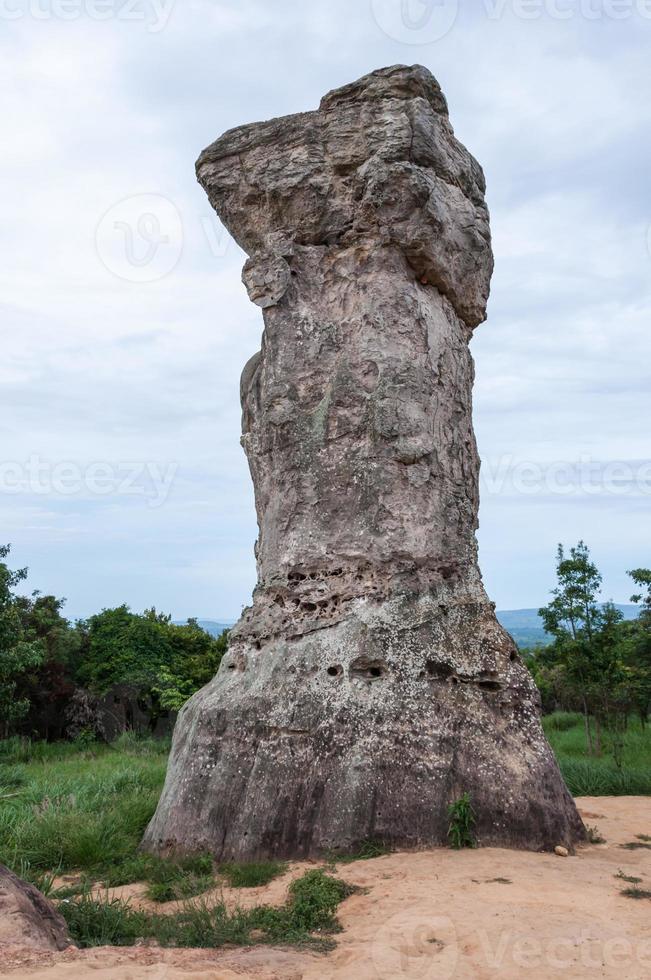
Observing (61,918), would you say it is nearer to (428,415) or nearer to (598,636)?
(428,415)

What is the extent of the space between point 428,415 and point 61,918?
446 cm

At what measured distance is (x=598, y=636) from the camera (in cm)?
1073

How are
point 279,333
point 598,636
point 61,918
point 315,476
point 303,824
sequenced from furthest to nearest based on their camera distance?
1. point 598,636
2. point 279,333
3. point 315,476
4. point 303,824
5. point 61,918

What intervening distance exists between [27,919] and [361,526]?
3.66 metres

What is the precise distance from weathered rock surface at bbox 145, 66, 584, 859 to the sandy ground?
1.65 feet

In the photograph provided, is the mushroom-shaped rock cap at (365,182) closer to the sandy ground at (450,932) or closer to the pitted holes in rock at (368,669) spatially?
the pitted holes in rock at (368,669)

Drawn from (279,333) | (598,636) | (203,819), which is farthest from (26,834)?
(598,636)

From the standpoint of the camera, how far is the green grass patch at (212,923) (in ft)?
13.9

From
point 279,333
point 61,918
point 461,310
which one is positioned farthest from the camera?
point 461,310

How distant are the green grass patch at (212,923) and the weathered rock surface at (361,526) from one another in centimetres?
105

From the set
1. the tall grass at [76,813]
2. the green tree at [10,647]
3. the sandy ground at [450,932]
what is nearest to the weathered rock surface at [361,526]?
the tall grass at [76,813]

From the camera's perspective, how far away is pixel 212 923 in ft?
14.6

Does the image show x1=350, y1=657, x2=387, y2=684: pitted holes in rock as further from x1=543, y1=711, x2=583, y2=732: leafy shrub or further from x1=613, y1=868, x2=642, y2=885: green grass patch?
x1=543, y1=711, x2=583, y2=732: leafy shrub

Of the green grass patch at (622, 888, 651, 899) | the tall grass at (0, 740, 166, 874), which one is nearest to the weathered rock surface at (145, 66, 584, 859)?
the tall grass at (0, 740, 166, 874)
